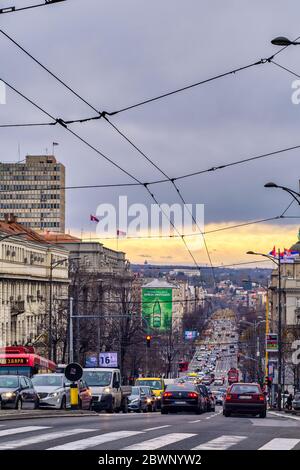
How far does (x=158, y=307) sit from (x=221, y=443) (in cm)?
14012

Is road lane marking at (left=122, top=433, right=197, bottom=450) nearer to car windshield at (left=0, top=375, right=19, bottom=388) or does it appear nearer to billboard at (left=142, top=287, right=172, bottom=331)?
car windshield at (left=0, top=375, right=19, bottom=388)

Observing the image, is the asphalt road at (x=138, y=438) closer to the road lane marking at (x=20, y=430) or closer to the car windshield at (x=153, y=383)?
the road lane marking at (x=20, y=430)

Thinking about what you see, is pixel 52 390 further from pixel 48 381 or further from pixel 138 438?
pixel 138 438

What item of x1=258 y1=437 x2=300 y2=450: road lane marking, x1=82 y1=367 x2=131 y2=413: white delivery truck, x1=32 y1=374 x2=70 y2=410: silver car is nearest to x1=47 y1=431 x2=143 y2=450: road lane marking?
x1=258 y1=437 x2=300 y2=450: road lane marking

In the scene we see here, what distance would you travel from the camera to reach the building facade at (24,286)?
109 m

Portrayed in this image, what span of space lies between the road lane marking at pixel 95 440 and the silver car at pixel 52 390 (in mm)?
16878

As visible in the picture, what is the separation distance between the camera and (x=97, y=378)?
45.2 m

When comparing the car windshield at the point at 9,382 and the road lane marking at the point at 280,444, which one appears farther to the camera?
the car windshield at the point at 9,382

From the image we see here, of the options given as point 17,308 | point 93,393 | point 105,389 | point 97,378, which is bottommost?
point 93,393

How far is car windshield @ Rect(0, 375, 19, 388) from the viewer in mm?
36341

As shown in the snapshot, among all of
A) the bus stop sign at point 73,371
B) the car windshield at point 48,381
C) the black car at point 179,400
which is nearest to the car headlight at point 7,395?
the bus stop sign at point 73,371

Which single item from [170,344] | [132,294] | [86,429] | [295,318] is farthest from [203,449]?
[295,318]

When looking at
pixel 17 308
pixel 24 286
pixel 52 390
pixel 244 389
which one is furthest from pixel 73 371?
pixel 24 286

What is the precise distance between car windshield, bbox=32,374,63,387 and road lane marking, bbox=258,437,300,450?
19259 mm
